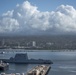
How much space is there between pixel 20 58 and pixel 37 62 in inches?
167

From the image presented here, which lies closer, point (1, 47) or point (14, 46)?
point (1, 47)

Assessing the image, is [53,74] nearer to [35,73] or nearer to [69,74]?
[69,74]

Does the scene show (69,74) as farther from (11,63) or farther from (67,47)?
(67,47)

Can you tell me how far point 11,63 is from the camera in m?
75.8

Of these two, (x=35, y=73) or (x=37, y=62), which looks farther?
(x=37, y=62)

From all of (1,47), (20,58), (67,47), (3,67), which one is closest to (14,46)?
(1,47)

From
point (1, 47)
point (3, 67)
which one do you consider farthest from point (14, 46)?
point (3, 67)

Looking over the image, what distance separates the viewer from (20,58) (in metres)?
77.8

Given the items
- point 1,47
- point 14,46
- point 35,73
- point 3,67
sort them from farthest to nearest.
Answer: point 14,46 < point 1,47 < point 3,67 < point 35,73

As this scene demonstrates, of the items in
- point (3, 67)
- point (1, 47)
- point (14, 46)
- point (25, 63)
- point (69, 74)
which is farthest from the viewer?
point (14, 46)

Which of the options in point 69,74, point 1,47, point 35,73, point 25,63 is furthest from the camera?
point 1,47

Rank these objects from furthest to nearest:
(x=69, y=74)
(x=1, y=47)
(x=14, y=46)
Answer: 1. (x=14, y=46)
2. (x=1, y=47)
3. (x=69, y=74)

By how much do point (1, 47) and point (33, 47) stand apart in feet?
52.0

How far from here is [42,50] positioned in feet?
595
